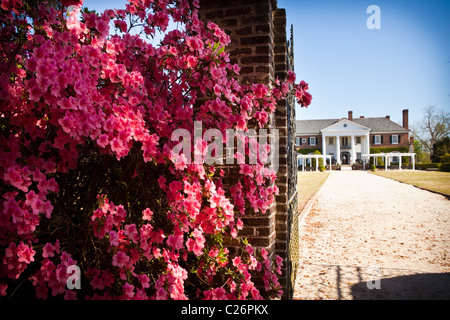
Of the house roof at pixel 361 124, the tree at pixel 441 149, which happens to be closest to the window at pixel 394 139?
the house roof at pixel 361 124

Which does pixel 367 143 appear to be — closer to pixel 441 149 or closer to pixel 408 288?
pixel 441 149

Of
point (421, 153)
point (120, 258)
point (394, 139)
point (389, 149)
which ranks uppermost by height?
point (394, 139)

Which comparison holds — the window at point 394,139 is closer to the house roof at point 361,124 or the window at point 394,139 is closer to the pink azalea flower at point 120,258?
the house roof at point 361,124

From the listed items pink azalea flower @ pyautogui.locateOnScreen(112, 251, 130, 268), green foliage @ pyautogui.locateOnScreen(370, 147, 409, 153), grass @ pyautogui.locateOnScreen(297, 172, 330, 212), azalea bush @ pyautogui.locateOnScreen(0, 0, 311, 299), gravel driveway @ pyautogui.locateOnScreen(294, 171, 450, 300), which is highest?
green foliage @ pyautogui.locateOnScreen(370, 147, 409, 153)

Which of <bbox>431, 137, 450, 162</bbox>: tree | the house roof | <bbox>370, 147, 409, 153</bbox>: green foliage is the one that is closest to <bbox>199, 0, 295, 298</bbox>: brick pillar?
<bbox>431, 137, 450, 162</bbox>: tree

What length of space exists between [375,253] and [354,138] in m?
55.2

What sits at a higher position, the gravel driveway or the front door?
the front door

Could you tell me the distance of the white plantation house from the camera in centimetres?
5362

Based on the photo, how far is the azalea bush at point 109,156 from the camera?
62.4 inches

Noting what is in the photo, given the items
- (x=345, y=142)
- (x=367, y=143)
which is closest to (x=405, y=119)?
(x=367, y=143)

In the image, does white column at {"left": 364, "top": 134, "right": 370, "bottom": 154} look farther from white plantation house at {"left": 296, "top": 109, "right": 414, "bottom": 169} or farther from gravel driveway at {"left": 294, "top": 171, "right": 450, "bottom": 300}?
gravel driveway at {"left": 294, "top": 171, "right": 450, "bottom": 300}

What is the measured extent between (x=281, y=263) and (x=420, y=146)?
220 feet

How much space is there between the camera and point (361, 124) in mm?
57125
